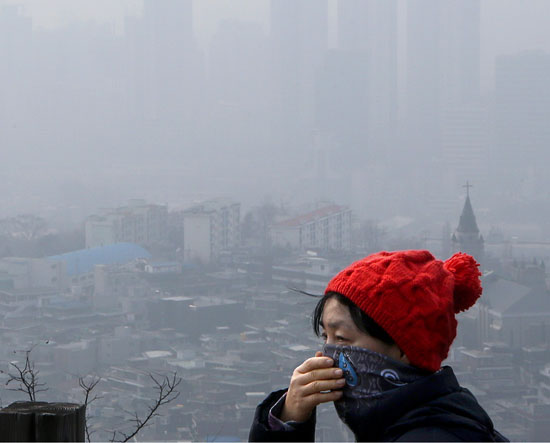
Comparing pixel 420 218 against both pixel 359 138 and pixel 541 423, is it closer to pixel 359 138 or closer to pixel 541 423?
pixel 359 138

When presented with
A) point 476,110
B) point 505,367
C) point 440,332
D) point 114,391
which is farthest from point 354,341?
point 476,110

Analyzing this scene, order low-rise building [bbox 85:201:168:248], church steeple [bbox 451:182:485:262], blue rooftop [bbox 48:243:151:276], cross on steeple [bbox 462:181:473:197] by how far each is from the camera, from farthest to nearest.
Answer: cross on steeple [bbox 462:181:473:197]
low-rise building [bbox 85:201:168:248]
blue rooftop [bbox 48:243:151:276]
church steeple [bbox 451:182:485:262]

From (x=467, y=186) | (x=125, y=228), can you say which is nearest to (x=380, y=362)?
(x=467, y=186)

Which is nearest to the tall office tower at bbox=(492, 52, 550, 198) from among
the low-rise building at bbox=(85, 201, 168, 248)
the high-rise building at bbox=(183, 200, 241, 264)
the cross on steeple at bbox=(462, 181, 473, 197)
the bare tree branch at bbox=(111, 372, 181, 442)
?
the cross on steeple at bbox=(462, 181, 473, 197)

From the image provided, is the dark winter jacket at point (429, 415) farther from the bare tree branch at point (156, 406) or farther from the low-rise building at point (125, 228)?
the low-rise building at point (125, 228)

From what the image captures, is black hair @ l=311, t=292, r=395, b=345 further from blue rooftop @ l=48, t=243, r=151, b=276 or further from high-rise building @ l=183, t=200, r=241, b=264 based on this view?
high-rise building @ l=183, t=200, r=241, b=264

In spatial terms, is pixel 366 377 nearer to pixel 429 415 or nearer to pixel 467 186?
pixel 429 415

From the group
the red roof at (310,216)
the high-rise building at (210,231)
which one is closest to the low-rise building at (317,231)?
the red roof at (310,216)
